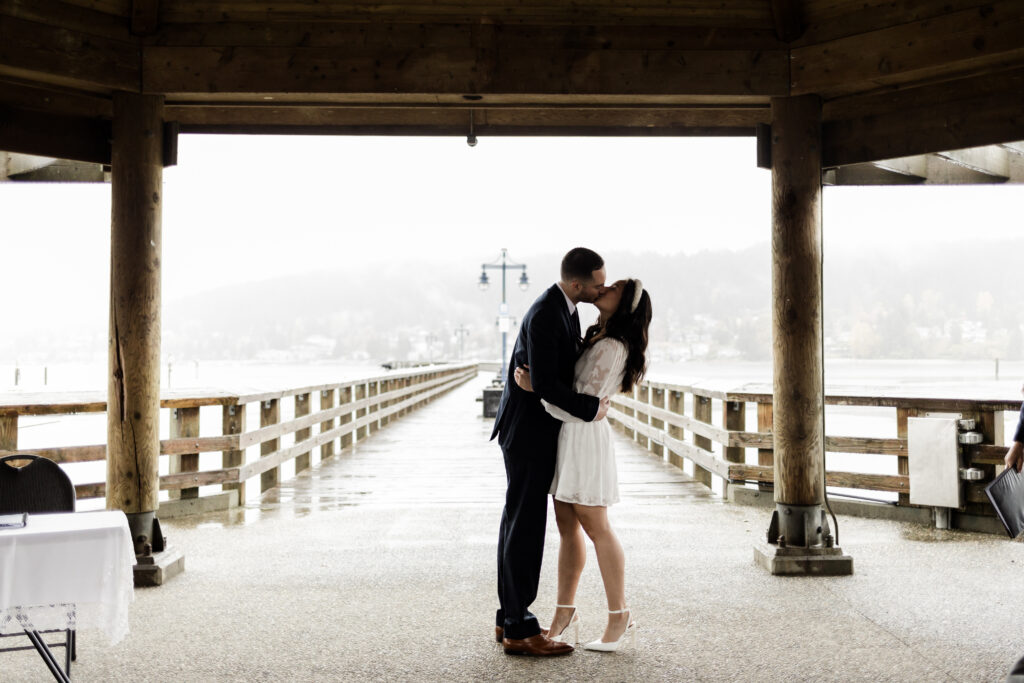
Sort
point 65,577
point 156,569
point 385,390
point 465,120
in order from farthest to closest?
point 385,390
point 465,120
point 156,569
point 65,577

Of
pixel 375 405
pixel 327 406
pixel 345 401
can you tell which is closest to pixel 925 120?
pixel 327 406

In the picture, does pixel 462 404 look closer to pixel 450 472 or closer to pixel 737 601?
pixel 450 472

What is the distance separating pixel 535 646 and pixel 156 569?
232cm

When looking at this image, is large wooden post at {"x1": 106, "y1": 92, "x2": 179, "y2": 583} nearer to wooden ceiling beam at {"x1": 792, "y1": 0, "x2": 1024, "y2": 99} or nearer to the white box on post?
wooden ceiling beam at {"x1": 792, "y1": 0, "x2": 1024, "y2": 99}

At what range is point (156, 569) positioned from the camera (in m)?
4.69

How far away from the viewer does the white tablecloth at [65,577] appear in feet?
8.36

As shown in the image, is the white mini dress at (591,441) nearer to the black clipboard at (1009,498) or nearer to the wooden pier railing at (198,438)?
the black clipboard at (1009,498)

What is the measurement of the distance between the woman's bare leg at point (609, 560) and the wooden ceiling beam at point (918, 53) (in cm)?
285

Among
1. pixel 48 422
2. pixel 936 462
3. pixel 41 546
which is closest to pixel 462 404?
pixel 48 422

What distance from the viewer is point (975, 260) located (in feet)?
572

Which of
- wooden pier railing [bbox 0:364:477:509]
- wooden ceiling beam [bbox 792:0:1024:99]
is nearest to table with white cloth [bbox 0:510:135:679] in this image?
wooden pier railing [bbox 0:364:477:509]

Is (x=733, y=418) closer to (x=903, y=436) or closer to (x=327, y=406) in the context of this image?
(x=903, y=436)

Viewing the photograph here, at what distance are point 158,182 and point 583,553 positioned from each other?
317 centimetres

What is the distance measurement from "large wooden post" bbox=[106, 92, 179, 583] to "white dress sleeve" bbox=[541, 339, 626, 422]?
2.56 m
